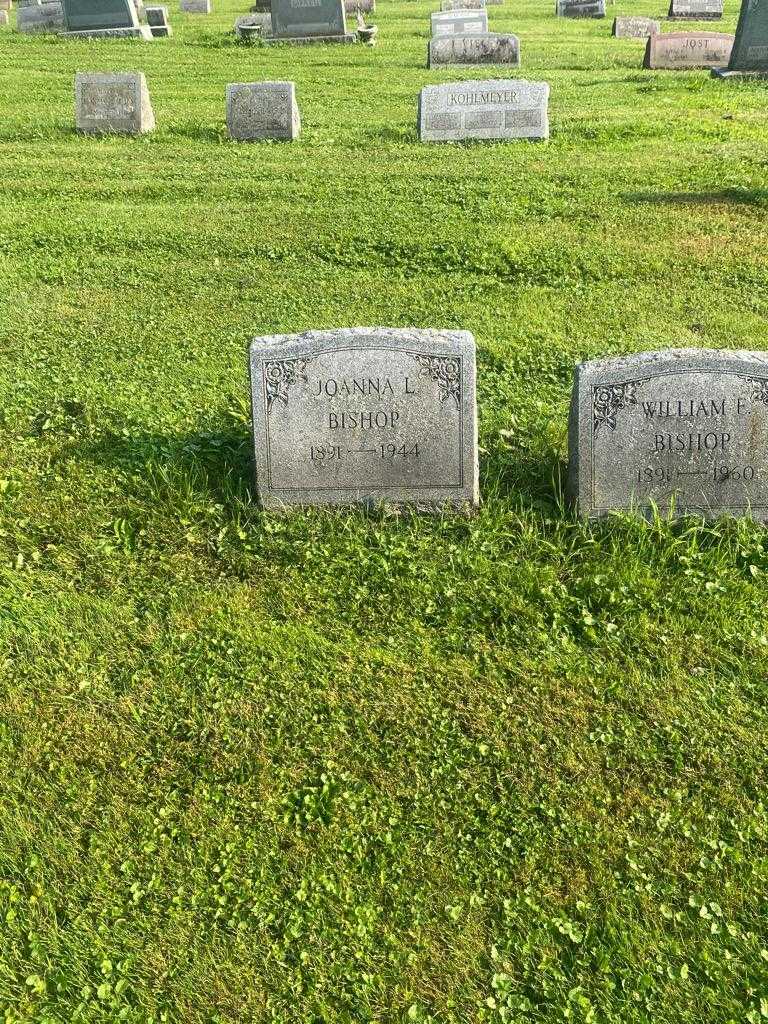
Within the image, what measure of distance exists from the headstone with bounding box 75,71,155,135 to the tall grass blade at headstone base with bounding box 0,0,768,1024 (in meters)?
5.64

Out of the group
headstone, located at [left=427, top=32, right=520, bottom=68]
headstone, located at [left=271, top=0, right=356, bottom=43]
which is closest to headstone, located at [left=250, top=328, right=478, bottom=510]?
headstone, located at [left=427, top=32, right=520, bottom=68]

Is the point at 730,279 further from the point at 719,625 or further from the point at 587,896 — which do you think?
the point at 587,896

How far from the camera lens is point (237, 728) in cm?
340

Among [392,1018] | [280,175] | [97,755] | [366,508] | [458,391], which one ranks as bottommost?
[392,1018]

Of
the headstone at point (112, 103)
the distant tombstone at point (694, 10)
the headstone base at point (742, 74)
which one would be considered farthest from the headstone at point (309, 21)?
the distant tombstone at point (694, 10)

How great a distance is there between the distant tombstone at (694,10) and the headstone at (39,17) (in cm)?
1715

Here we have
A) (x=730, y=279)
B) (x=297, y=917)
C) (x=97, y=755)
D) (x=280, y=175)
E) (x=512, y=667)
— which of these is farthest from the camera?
(x=280, y=175)

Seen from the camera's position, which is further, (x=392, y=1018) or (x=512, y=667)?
(x=512, y=667)

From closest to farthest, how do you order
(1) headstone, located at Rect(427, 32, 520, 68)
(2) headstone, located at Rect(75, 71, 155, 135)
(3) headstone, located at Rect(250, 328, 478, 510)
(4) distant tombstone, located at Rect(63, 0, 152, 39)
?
1. (3) headstone, located at Rect(250, 328, 478, 510)
2. (2) headstone, located at Rect(75, 71, 155, 135)
3. (1) headstone, located at Rect(427, 32, 520, 68)
4. (4) distant tombstone, located at Rect(63, 0, 152, 39)

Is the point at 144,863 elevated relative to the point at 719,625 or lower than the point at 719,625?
lower

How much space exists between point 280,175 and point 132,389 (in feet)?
18.1

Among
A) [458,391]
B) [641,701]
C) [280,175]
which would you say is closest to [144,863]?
[641,701]

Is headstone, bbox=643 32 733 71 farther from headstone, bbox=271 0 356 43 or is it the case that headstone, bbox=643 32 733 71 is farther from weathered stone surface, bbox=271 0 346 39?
weathered stone surface, bbox=271 0 346 39

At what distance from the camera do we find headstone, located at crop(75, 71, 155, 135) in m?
11.7
